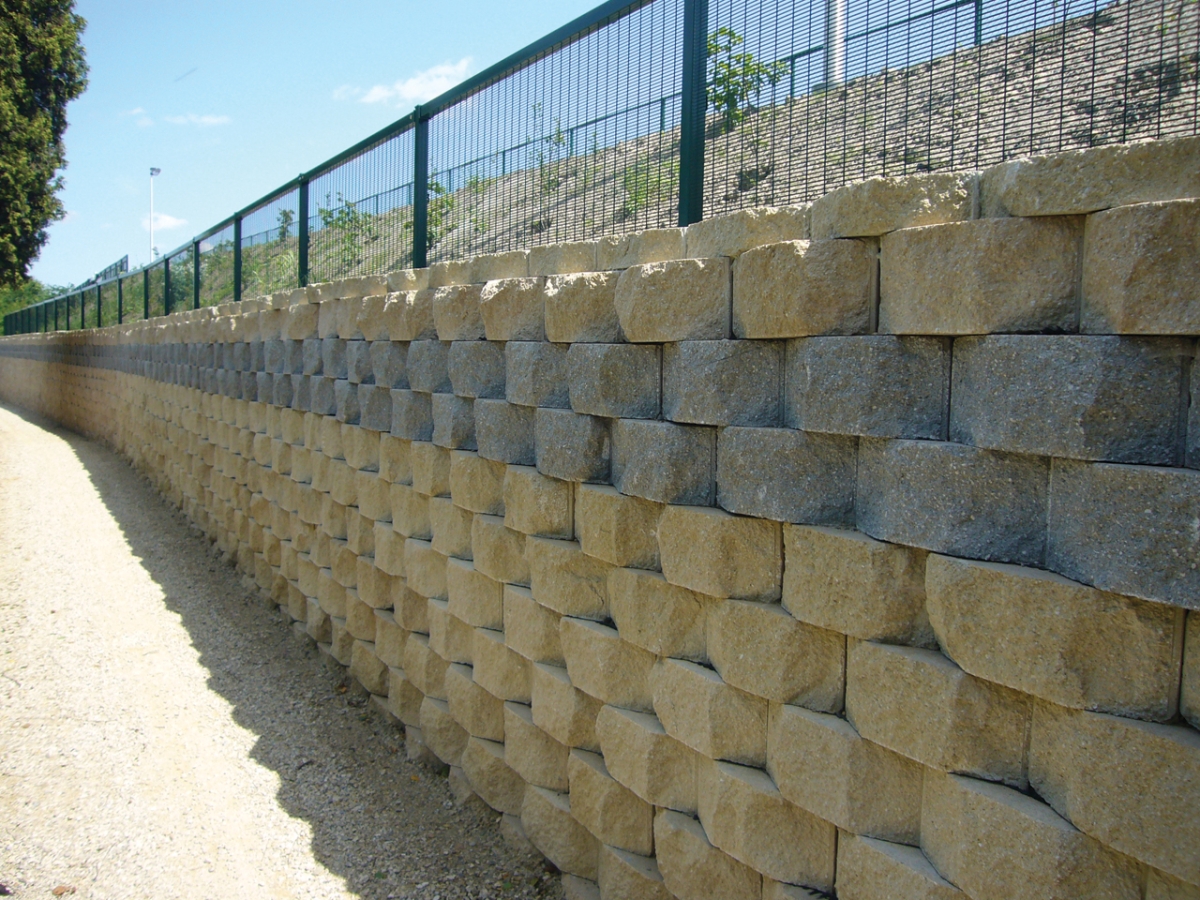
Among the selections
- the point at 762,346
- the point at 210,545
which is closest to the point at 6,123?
the point at 210,545

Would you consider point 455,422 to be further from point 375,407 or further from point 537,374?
point 375,407

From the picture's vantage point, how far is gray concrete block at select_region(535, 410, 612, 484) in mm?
3492

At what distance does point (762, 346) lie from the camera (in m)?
2.75

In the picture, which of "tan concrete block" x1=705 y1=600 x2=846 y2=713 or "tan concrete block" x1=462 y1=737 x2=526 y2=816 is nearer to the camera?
"tan concrete block" x1=705 y1=600 x2=846 y2=713

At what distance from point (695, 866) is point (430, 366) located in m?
2.74

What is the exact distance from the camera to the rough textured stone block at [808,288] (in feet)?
8.14

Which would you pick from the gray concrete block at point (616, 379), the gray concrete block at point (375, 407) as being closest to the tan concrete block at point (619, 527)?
the gray concrete block at point (616, 379)

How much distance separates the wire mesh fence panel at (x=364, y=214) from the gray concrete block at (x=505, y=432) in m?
1.93

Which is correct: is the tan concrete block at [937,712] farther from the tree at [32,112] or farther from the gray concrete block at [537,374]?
the tree at [32,112]

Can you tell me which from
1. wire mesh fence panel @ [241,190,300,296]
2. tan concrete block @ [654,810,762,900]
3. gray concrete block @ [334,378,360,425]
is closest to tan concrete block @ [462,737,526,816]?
tan concrete block @ [654,810,762,900]

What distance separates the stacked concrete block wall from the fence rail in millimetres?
417

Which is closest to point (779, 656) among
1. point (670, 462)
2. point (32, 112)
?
point (670, 462)

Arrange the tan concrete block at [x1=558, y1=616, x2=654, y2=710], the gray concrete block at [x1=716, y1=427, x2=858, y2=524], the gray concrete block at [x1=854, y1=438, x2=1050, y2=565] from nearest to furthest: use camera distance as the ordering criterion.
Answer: the gray concrete block at [x1=854, y1=438, x2=1050, y2=565]
the gray concrete block at [x1=716, y1=427, x2=858, y2=524]
the tan concrete block at [x1=558, y1=616, x2=654, y2=710]

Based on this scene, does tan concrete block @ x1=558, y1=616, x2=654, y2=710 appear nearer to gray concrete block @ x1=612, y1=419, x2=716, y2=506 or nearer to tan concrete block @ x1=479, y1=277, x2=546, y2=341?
gray concrete block @ x1=612, y1=419, x2=716, y2=506
